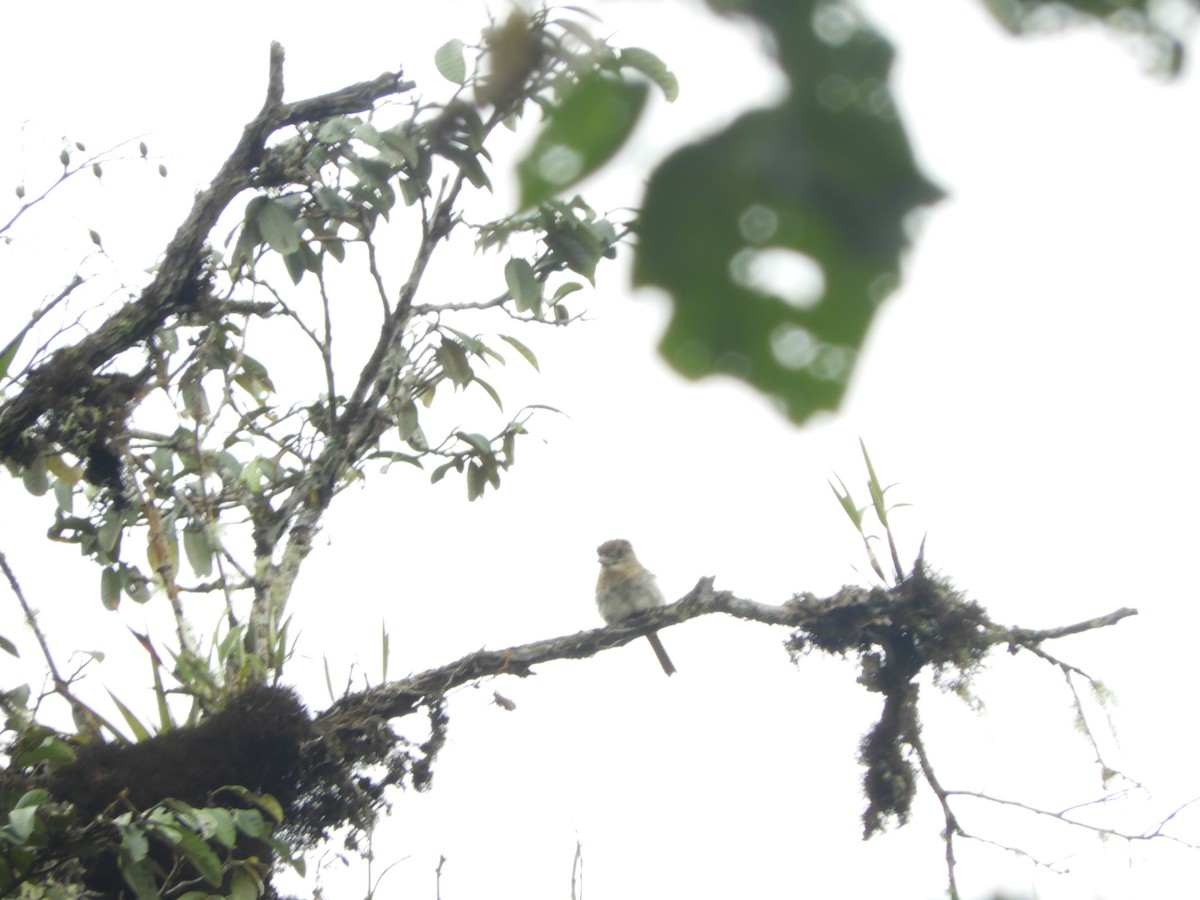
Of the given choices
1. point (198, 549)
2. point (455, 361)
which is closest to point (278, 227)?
point (455, 361)

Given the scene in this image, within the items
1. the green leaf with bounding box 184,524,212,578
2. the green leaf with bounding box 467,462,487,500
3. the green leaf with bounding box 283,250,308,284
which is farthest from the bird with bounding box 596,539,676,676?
the green leaf with bounding box 283,250,308,284

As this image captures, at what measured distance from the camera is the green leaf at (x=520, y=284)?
5.55 feet

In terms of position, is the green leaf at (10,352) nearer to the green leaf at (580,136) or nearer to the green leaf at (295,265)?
the green leaf at (295,265)

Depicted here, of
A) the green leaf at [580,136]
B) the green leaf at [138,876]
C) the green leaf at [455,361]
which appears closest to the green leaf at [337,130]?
the green leaf at [455,361]

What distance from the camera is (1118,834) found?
2.92 meters

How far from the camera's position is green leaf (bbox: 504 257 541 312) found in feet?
5.55

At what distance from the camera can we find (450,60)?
0.61 m

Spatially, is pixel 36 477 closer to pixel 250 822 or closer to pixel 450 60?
pixel 250 822

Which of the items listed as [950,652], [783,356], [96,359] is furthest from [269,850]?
[783,356]

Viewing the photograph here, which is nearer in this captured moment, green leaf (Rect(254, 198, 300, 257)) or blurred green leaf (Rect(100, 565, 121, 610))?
green leaf (Rect(254, 198, 300, 257))

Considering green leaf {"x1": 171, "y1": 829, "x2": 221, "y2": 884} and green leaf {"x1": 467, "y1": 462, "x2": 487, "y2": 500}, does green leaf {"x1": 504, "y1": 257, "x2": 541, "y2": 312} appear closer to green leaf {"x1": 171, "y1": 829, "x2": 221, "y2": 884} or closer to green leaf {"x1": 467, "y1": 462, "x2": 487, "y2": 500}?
green leaf {"x1": 171, "y1": 829, "x2": 221, "y2": 884}

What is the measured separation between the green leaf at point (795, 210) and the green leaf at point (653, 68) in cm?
3

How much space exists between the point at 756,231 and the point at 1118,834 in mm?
2900

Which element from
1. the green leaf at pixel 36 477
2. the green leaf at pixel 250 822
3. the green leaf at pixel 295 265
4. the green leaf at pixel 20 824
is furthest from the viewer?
the green leaf at pixel 36 477
